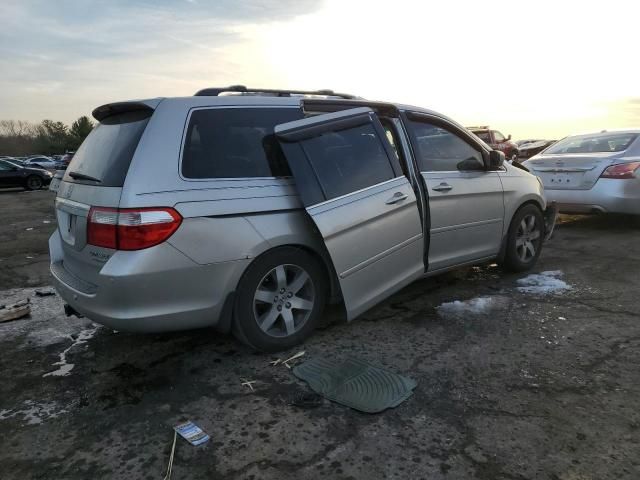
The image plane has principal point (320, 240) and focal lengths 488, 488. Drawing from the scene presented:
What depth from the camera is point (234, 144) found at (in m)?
3.35

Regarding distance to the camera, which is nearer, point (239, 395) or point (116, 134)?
point (239, 395)

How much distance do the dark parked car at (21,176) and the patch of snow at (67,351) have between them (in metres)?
20.0

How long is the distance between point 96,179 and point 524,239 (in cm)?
427

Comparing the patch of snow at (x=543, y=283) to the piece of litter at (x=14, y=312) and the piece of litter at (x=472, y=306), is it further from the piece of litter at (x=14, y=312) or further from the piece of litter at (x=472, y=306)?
the piece of litter at (x=14, y=312)

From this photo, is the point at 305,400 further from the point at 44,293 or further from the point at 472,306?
the point at 44,293

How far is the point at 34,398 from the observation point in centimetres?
306

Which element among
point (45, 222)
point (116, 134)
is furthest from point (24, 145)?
point (116, 134)

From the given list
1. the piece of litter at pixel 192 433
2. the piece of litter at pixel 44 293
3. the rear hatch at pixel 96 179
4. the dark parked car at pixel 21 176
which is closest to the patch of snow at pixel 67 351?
the rear hatch at pixel 96 179

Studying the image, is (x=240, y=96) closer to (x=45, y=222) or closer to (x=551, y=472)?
(x=551, y=472)

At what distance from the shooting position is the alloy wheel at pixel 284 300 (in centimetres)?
343

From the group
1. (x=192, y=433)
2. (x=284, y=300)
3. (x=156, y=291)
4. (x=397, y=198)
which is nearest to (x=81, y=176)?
(x=156, y=291)

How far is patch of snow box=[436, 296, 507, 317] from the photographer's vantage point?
Result: 4.24 metres

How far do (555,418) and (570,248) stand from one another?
4.49 meters

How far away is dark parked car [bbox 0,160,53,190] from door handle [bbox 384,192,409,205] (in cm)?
2161
